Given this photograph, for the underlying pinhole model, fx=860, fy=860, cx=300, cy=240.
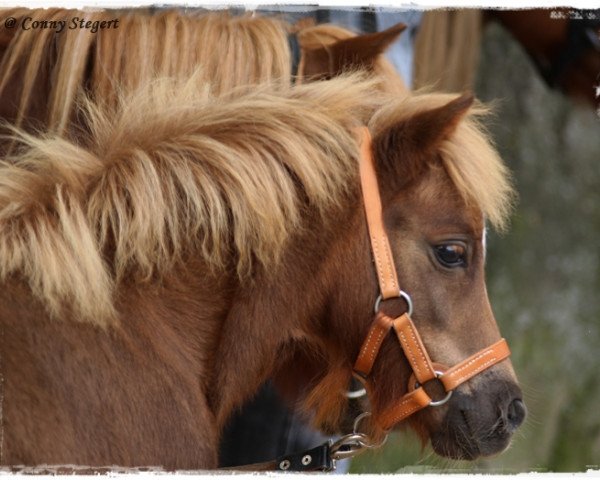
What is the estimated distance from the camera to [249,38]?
8.30 ft

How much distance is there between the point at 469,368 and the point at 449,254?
26 cm

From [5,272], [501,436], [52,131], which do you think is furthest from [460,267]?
[52,131]

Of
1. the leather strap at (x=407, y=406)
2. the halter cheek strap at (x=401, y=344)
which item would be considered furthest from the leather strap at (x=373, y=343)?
the leather strap at (x=407, y=406)

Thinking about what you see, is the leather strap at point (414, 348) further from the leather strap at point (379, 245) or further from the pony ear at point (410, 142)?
the pony ear at point (410, 142)

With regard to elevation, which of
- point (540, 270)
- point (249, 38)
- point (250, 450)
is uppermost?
point (249, 38)

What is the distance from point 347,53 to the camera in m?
2.61

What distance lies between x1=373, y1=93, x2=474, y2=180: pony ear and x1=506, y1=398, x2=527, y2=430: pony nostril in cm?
58

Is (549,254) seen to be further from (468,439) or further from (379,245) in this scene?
(379,245)

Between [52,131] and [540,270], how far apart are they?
3.09 meters

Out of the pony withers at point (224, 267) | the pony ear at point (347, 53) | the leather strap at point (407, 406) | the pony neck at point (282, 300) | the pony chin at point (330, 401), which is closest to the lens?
the pony withers at point (224, 267)

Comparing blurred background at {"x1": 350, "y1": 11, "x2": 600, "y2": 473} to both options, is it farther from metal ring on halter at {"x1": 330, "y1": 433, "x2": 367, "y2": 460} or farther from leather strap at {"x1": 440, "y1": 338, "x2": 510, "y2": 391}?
leather strap at {"x1": 440, "y1": 338, "x2": 510, "y2": 391}

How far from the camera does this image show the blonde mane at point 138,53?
96.7 inches

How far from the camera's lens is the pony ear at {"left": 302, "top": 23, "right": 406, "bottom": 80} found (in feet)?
8.45

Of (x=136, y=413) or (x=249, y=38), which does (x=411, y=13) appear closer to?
(x=249, y=38)
